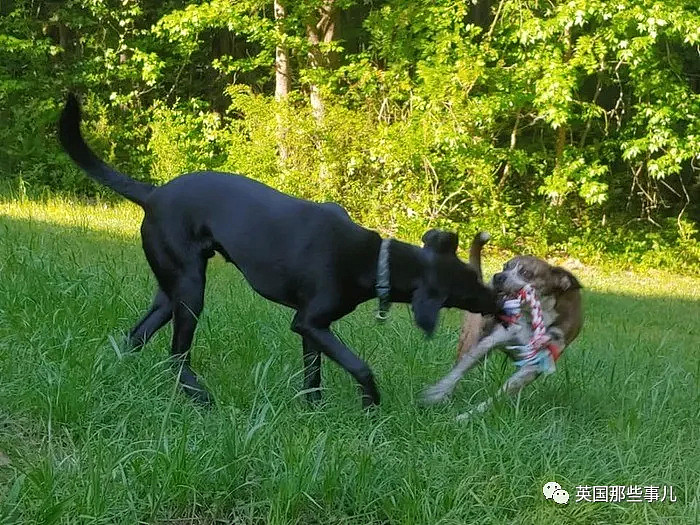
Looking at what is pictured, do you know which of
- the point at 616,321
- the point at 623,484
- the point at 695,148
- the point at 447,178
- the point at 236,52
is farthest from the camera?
the point at 236,52

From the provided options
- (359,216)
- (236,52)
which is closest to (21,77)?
(236,52)

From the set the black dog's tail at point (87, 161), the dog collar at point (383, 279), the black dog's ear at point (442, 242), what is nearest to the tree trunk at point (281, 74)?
the black dog's tail at point (87, 161)

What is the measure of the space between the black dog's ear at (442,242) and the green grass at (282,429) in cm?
75

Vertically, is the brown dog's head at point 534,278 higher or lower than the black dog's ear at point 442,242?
lower

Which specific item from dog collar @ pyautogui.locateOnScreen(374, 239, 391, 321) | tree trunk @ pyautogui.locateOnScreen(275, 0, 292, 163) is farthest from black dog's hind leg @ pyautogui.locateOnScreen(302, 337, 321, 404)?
tree trunk @ pyautogui.locateOnScreen(275, 0, 292, 163)

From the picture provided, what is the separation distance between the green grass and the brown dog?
132 mm

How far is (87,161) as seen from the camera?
4.43 m

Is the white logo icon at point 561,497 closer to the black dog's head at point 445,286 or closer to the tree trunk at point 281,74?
the black dog's head at point 445,286

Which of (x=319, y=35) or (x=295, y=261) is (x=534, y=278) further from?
(x=319, y=35)

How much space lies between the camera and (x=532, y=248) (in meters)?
14.2

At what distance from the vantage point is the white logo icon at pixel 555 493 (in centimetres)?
312

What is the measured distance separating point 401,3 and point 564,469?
11827 mm

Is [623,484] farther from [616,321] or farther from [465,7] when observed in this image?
[465,7]

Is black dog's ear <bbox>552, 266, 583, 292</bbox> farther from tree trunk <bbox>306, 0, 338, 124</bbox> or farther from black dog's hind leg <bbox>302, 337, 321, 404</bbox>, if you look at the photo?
tree trunk <bbox>306, 0, 338, 124</bbox>
